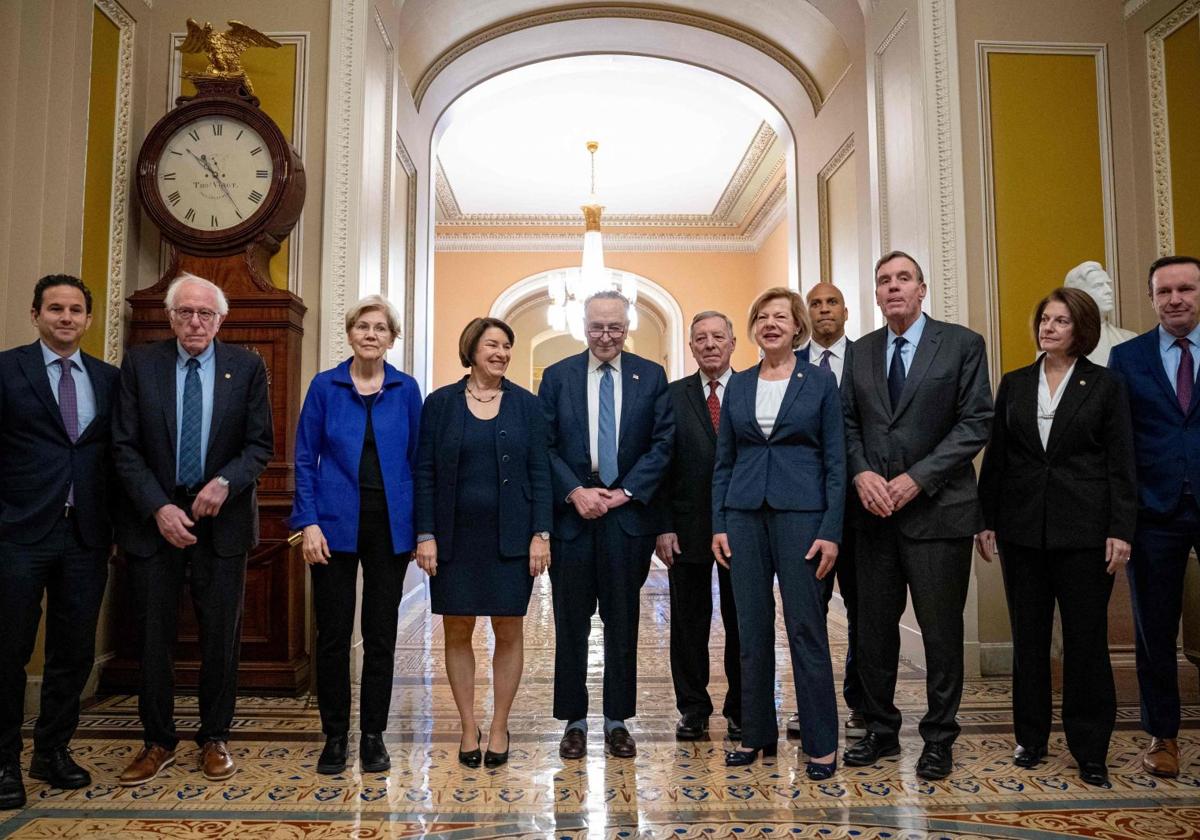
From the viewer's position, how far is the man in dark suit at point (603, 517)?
9.48 ft

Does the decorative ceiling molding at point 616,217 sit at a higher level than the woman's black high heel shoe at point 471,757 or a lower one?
higher

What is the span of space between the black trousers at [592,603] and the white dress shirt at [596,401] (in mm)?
244

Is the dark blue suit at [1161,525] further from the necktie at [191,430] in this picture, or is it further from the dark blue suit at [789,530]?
the necktie at [191,430]

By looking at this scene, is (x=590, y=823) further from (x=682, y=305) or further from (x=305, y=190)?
(x=682, y=305)

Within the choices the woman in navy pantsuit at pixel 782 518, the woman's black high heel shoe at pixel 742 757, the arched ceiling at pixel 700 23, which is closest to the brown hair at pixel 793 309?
the woman in navy pantsuit at pixel 782 518

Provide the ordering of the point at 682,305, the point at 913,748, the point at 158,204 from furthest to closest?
the point at 682,305, the point at 158,204, the point at 913,748

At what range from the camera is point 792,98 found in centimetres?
652

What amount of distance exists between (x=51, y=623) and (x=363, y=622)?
0.96 meters

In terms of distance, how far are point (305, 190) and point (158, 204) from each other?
632 millimetres

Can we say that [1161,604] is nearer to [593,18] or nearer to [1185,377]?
[1185,377]

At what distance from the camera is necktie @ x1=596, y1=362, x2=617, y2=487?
292 centimetres

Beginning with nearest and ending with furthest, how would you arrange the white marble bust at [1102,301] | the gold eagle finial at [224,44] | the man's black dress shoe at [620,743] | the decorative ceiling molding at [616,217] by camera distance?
the man's black dress shoe at [620,743]
the white marble bust at [1102,301]
the gold eagle finial at [224,44]
the decorative ceiling molding at [616,217]

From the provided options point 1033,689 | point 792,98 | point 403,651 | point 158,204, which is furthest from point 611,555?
point 792,98

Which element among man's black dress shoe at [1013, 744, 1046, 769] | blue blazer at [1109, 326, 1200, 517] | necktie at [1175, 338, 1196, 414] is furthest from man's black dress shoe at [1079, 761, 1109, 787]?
necktie at [1175, 338, 1196, 414]
